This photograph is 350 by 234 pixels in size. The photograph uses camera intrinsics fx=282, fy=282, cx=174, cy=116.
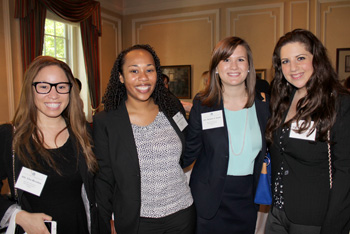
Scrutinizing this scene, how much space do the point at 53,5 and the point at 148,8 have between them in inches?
112

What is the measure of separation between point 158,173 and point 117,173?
24 cm

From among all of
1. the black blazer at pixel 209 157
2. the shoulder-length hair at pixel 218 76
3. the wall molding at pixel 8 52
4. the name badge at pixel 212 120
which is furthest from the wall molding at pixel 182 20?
the name badge at pixel 212 120

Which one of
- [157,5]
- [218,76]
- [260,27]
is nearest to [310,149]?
[218,76]

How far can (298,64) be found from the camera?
1.69m

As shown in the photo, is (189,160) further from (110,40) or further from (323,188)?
(110,40)

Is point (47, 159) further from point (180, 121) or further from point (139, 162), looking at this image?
point (180, 121)

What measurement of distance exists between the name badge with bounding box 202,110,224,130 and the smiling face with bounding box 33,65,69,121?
3.01ft

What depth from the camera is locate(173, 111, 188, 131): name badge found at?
6.30 feet

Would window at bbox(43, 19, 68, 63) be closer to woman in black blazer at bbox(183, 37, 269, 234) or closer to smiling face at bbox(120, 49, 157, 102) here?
smiling face at bbox(120, 49, 157, 102)

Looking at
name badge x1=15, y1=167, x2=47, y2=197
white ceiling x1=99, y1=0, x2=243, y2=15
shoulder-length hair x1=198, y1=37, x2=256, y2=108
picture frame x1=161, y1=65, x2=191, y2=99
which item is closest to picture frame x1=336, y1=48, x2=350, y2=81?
white ceiling x1=99, y1=0, x2=243, y2=15

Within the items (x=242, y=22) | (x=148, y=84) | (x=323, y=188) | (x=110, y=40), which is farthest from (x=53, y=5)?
(x=323, y=188)

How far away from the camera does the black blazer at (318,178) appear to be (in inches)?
58.0

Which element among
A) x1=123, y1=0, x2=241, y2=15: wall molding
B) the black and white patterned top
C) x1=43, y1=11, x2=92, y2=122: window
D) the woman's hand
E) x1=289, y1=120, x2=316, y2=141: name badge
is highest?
x1=123, y1=0, x2=241, y2=15: wall molding

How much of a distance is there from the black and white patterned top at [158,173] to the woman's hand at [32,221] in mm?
529
